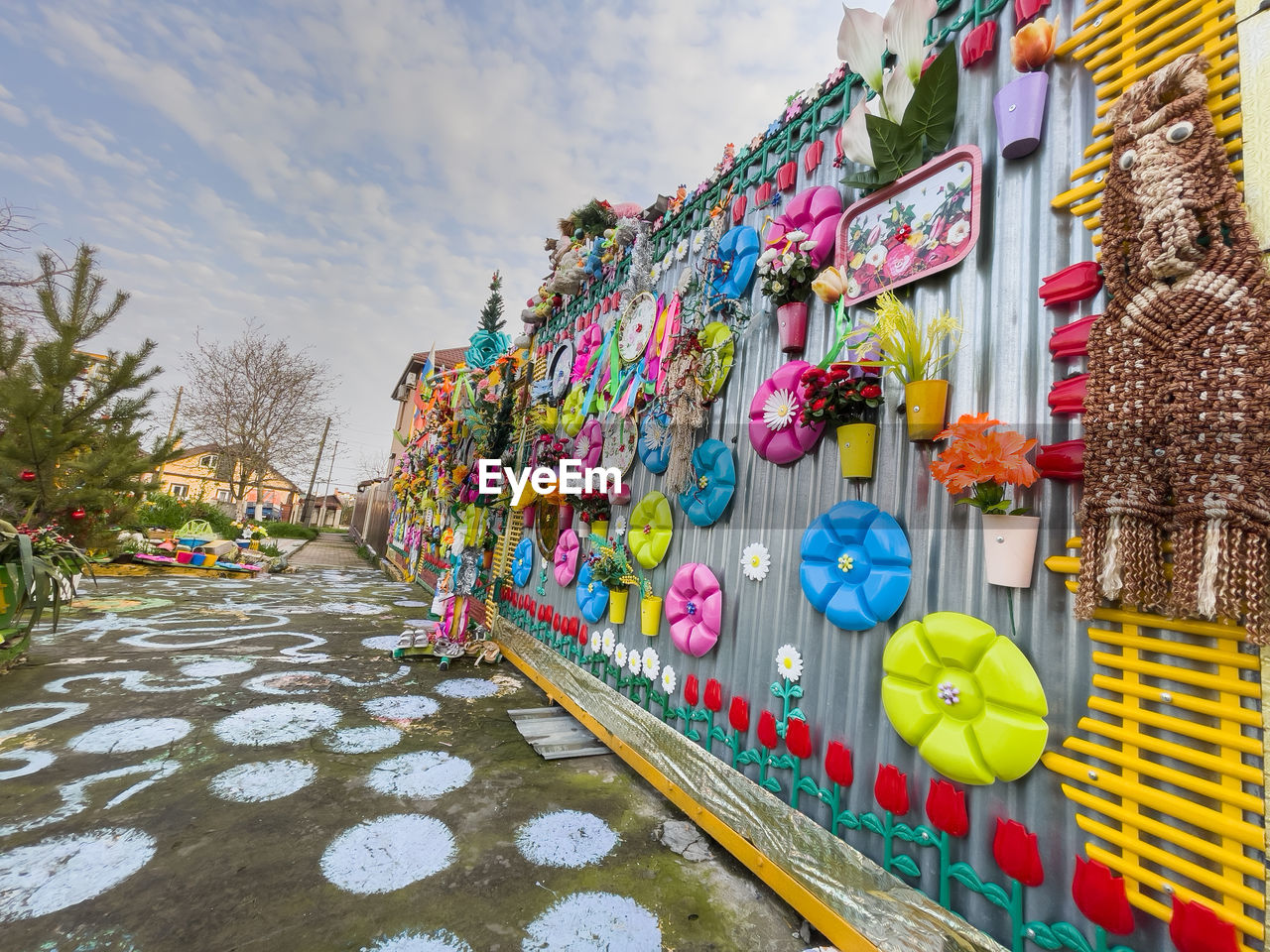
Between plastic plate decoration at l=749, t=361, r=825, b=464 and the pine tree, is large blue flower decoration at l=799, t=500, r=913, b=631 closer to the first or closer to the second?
plastic plate decoration at l=749, t=361, r=825, b=464

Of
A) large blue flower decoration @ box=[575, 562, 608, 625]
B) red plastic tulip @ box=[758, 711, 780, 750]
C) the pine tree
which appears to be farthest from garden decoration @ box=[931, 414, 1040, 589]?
the pine tree

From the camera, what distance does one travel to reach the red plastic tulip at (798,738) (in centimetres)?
199

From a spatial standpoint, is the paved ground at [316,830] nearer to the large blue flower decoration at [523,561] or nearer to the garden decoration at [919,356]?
the large blue flower decoration at [523,561]

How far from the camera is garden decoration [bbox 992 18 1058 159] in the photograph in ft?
5.52

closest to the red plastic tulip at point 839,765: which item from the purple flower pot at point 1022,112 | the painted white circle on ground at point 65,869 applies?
the purple flower pot at point 1022,112

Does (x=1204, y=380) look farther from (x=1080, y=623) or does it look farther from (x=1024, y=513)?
(x=1080, y=623)

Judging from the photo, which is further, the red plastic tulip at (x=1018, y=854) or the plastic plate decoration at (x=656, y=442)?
the plastic plate decoration at (x=656, y=442)

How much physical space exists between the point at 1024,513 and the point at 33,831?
3623 mm

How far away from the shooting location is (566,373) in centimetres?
497

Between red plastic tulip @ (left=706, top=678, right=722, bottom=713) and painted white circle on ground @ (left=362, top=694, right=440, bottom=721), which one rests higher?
red plastic tulip @ (left=706, top=678, right=722, bottom=713)

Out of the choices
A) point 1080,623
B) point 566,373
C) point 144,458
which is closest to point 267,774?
point 1080,623

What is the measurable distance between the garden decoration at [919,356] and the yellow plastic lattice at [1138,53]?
0.45 metres

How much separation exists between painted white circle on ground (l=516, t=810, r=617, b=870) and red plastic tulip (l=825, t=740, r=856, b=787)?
100cm

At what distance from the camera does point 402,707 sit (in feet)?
11.6
